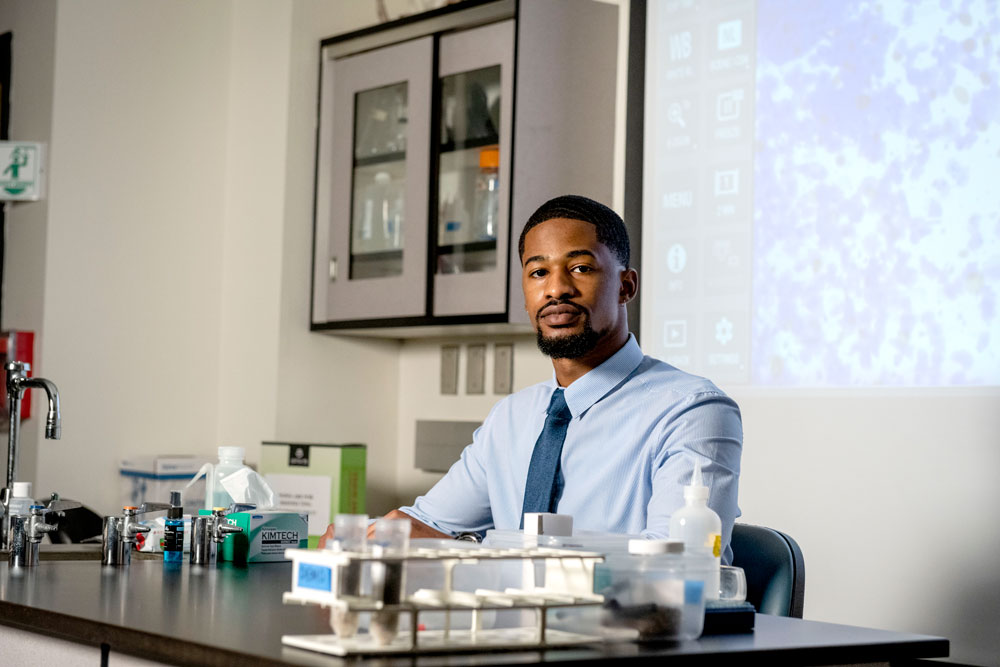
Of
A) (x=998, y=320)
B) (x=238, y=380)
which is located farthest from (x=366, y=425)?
(x=998, y=320)

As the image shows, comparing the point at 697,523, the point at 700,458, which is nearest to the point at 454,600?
the point at 697,523

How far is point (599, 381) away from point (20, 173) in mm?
2220

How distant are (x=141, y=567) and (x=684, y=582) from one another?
3.40 feet

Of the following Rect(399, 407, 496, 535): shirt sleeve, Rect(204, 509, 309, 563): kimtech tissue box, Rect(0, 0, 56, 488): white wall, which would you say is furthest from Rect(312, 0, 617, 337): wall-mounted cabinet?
Rect(204, 509, 309, 563): kimtech tissue box

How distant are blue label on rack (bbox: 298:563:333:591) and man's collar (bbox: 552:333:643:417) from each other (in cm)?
98

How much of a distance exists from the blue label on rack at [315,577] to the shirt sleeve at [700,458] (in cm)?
62

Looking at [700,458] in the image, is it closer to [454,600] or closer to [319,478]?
[454,600]

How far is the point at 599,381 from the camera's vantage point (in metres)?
2.08

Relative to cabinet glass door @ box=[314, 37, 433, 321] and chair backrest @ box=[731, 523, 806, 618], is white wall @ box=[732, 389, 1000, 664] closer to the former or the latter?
chair backrest @ box=[731, 523, 806, 618]

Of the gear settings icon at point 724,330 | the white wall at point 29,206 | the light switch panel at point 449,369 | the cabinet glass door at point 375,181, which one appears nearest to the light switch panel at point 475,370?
the light switch panel at point 449,369

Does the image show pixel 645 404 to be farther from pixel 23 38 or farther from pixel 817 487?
pixel 23 38

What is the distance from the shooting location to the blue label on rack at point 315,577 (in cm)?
109

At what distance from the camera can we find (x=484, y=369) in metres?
3.68

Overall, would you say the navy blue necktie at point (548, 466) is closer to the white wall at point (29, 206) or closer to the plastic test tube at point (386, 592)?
the plastic test tube at point (386, 592)
